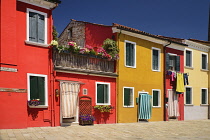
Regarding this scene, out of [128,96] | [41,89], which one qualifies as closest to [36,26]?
[41,89]

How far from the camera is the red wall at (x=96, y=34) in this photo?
1663 centimetres

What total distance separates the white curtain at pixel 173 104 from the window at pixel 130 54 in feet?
16.1

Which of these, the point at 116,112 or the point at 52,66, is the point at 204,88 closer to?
the point at 116,112

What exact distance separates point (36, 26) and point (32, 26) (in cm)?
20

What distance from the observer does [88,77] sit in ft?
47.4

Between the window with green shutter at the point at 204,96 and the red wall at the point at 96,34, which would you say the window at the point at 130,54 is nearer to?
the red wall at the point at 96,34

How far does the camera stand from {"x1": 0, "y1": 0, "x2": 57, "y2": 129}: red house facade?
10914mm

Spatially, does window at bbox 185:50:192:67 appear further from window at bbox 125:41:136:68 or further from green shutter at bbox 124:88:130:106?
green shutter at bbox 124:88:130:106

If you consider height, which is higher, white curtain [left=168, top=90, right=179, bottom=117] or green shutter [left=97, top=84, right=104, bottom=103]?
green shutter [left=97, top=84, right=104, bottom=103]

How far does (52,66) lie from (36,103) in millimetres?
2119

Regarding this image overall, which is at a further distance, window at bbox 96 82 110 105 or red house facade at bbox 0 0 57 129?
window at bbox 96 82 110 105

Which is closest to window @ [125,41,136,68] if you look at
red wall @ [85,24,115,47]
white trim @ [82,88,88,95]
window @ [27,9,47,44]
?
red wall @ [85,24,115,47]

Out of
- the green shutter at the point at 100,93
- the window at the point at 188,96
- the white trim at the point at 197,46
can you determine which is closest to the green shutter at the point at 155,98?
the window at the point at 188,96

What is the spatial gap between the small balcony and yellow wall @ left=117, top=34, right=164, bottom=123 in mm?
863
